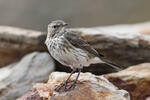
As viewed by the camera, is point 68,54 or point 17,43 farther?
point 17,43

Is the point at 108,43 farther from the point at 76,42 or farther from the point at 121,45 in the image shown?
the point at 76,42

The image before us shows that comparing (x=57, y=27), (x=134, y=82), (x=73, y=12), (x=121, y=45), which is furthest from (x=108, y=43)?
(x=73, y=12)

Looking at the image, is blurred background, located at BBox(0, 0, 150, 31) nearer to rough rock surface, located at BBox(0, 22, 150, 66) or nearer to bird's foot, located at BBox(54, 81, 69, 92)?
rough rock surface, located at BBox(0, 22, 150, 66)

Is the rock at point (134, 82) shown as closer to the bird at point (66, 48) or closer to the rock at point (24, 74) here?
the bird at point (66, 48)

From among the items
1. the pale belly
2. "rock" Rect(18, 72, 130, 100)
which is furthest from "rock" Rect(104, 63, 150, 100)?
the pale belly

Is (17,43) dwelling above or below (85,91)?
above

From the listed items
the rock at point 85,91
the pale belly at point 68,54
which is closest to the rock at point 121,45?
the rock at point 85,91
